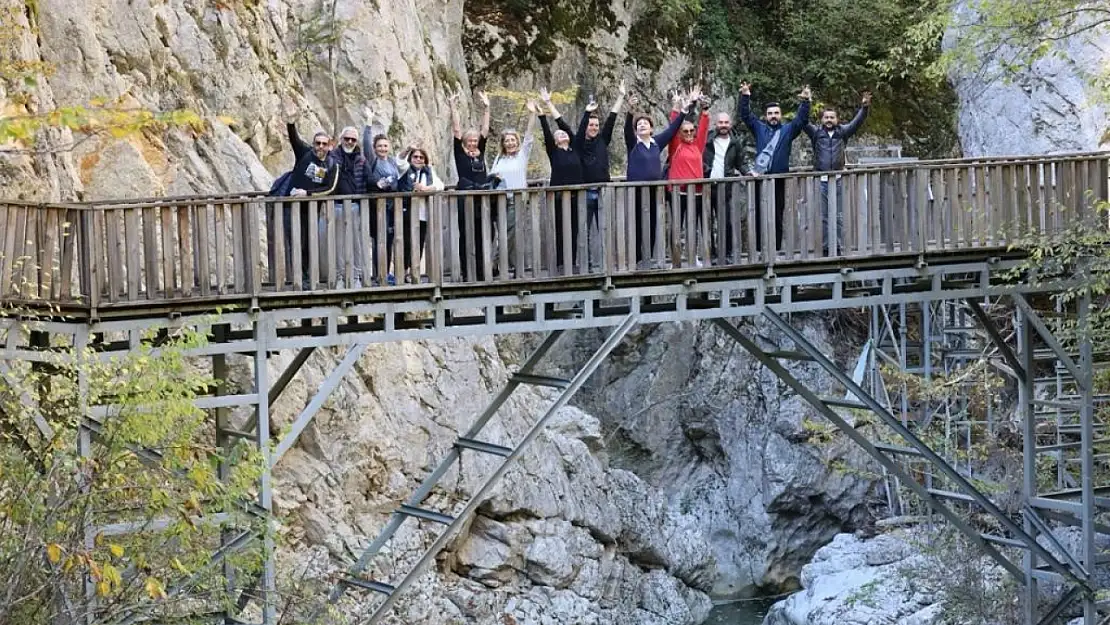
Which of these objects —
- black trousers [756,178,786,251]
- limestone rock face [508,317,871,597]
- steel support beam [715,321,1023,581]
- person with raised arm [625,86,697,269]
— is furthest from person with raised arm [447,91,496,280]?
limestone rock face [508,317,871,597]

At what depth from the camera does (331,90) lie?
22.0 m

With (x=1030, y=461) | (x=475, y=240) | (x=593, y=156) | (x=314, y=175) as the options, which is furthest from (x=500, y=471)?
(x=1030, y=461)

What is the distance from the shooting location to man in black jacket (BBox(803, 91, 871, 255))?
54.1 ft

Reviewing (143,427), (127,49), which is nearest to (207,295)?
(143,427)

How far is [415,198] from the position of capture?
14.7 metres

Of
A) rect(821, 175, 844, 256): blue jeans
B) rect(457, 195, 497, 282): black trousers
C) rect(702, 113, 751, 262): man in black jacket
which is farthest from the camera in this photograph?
rect(821, 175, 844, 256): blue jeans

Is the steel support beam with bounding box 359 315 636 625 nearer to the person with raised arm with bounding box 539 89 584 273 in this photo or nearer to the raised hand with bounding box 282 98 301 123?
the person with raised arm with bounding box 539 89 584 273

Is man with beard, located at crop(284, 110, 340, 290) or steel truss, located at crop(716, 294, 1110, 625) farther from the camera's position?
steel truss, located at crop(716, 294, 1110, 625)

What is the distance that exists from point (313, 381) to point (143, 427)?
25.3 ft

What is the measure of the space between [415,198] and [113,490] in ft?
14.5

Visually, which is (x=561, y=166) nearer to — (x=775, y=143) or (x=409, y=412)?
(x=775, y=143)

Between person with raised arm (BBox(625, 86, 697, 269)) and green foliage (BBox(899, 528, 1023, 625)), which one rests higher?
person with raised arm (BBox(625, 86, 697, 269))

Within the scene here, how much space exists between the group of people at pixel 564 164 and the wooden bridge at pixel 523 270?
0.31ft

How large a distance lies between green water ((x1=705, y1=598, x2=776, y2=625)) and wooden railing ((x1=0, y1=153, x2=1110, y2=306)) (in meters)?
11.4
